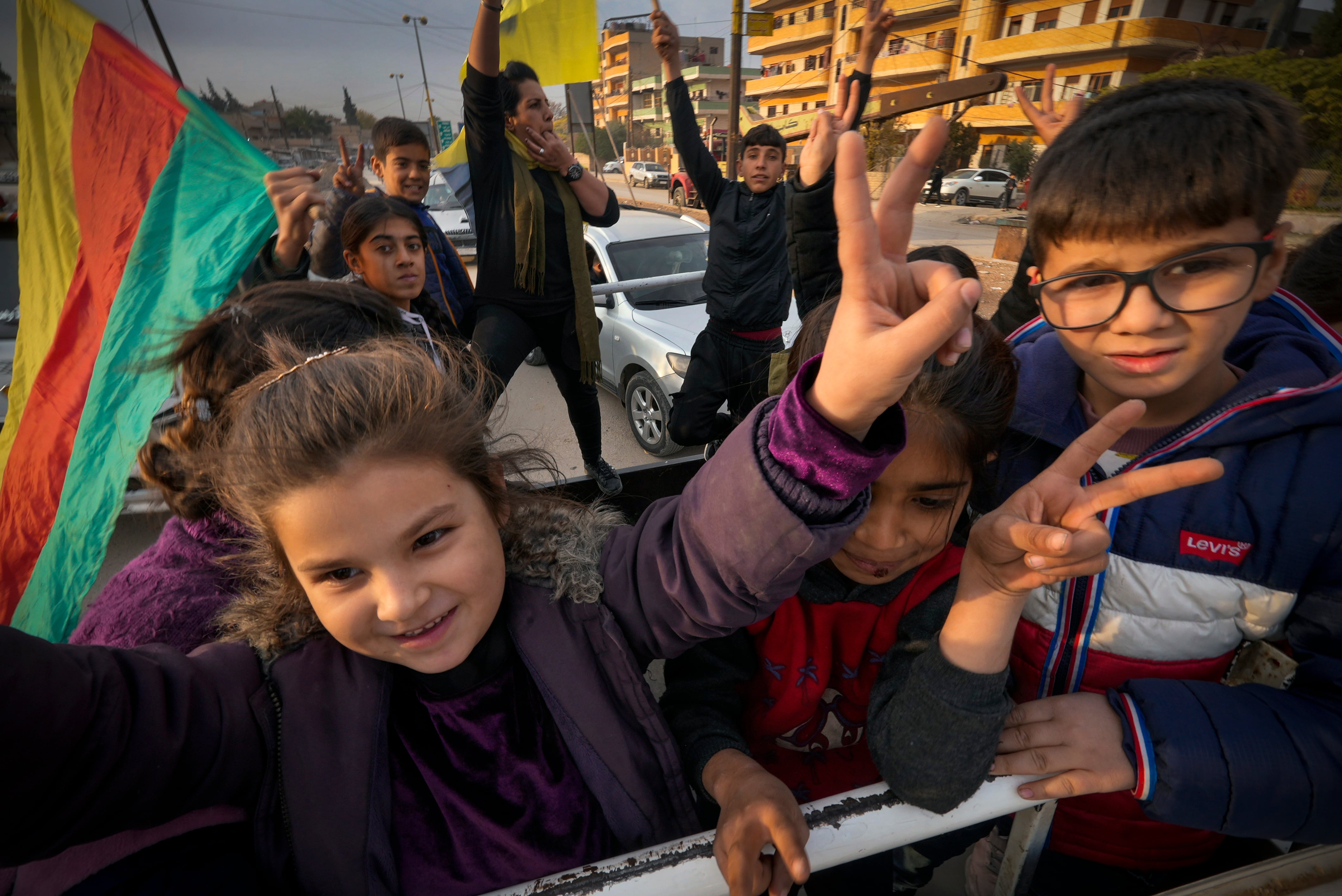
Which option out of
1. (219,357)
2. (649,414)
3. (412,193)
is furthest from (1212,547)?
(412,193)

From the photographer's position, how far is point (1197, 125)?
107cm

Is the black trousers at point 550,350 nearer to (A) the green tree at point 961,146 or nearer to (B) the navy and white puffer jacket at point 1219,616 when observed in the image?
(B) the navy and white puffer jacket at point 1219,616

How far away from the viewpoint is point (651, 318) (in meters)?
4.61

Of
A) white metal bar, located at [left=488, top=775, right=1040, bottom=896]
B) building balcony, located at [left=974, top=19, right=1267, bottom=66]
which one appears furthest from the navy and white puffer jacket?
building balcony, located at [left=974, top=19, right=1267, bottom=66]

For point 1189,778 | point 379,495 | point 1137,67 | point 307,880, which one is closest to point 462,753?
point 307,880

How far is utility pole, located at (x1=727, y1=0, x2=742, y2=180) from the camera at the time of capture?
39.0ft

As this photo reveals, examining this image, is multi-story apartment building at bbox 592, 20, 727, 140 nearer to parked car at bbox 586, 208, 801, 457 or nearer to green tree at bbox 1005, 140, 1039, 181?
green tree at bbox 1005, 140, 1039, 181

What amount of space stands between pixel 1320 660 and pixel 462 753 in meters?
1.44

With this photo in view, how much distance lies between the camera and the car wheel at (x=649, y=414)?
440cm

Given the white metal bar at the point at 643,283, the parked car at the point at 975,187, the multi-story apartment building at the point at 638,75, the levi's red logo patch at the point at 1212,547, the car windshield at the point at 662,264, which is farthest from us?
the multi-story apartment building at the point at 638,75

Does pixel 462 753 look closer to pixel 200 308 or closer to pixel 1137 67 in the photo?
pixel 200 308

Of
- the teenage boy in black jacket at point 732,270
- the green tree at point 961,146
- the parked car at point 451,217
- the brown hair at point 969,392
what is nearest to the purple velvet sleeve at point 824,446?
the brown hair at point 969,392

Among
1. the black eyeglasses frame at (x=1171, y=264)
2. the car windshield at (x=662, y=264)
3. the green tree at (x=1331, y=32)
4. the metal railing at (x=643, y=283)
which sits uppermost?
the green tree at (x=1331, y=32)

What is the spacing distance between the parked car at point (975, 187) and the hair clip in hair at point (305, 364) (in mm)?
28114
